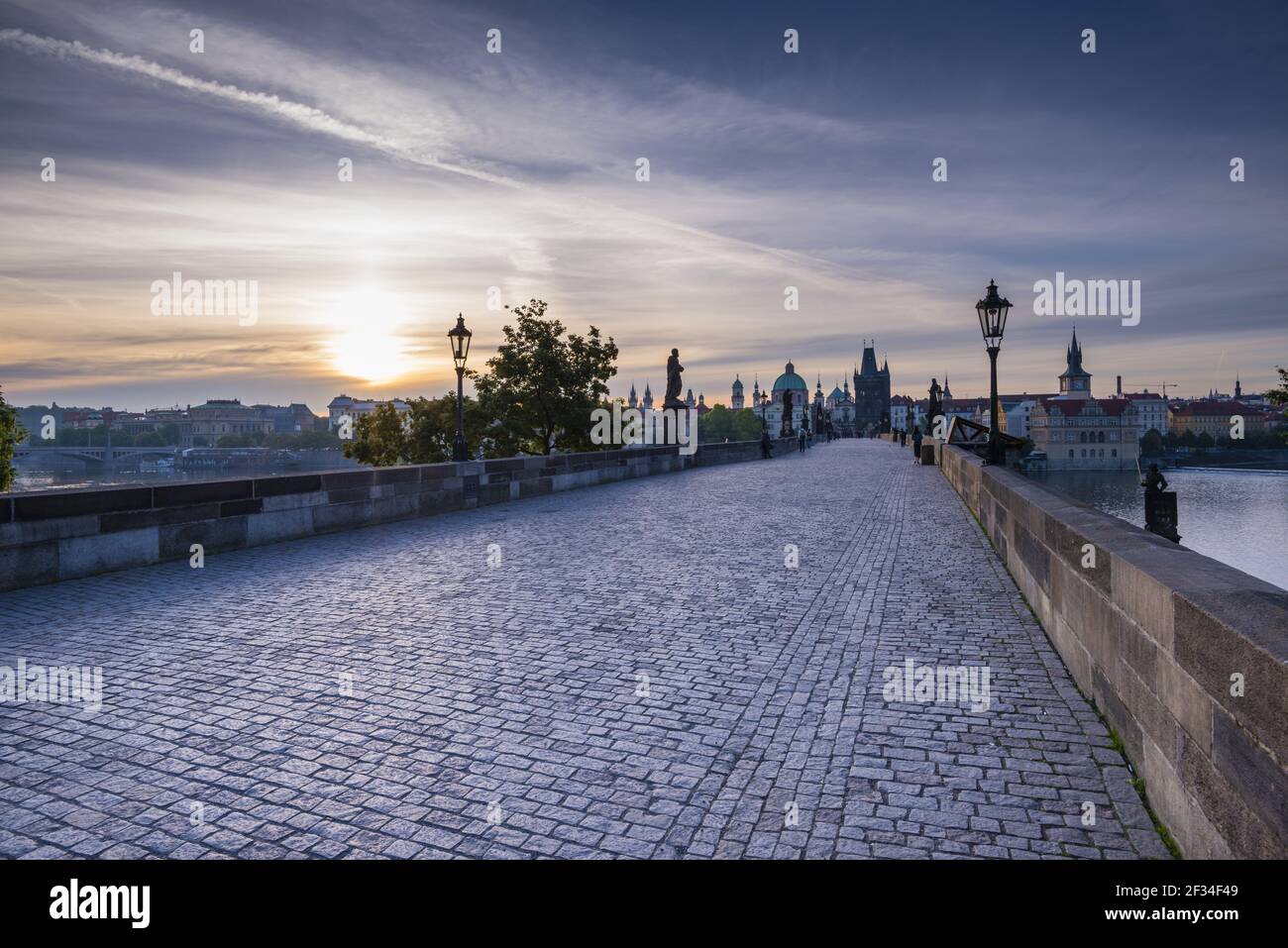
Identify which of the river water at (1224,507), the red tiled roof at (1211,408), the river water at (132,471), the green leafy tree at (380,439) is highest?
the red tiled roof at (1211,408)

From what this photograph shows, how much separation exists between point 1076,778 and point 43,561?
31.0 feet

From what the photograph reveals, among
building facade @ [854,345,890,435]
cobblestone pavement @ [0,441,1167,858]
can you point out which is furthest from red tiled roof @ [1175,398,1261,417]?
cobblestone pavement @ [0,441,1167,858]

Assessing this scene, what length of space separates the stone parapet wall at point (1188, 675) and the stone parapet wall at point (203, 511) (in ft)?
31.2

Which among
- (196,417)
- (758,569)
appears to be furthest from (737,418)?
(758,569)

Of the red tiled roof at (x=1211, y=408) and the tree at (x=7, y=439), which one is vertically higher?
the red tiled roof at (x=1211, y=408)

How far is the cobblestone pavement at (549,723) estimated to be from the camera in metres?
3.12

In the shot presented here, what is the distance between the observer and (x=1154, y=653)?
321 centimetres

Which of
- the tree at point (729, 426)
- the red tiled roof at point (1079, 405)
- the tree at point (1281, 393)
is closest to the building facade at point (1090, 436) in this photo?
the red tiled roof at point (1079, 405)

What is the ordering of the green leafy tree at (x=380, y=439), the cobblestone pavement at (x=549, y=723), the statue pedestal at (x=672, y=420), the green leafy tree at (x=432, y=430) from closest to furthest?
1. the cobblestone pavement at (x=549, y=723)
2. the statue pedestal at (x=672, y=420)
3. the green leafy tree at (x=432, y=430)
4. the green leafy tree at (x=380, y=439)

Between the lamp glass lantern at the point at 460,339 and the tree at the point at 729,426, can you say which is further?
the tree at the point at 729,426

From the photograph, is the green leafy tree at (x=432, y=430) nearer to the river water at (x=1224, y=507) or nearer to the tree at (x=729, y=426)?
the river water at (x=1224, y=507)

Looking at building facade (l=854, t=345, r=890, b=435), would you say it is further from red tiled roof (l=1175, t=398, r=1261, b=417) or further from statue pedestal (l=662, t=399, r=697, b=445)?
statue pedestal (l=662, t=399, r=697, b=445)

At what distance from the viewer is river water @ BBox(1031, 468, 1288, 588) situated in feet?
168
